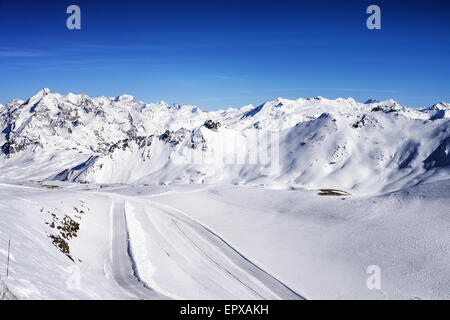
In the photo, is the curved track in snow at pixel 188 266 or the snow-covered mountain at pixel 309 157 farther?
the snow-covered mountain at pixel 309 157

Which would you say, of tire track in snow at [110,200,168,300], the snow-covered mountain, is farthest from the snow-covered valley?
the snow-covered mountain

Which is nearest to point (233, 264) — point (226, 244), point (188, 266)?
point (188, 266)

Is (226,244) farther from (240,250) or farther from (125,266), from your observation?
(125,266)

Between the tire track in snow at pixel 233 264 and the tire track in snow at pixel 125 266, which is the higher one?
the tire track in snow at pixel 125 266

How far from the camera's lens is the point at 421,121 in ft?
495

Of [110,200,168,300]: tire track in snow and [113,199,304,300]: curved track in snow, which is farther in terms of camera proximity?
[113,199,304,300]: curved track in snow

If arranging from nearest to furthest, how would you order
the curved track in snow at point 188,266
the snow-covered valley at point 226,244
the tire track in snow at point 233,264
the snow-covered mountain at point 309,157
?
the snow-covered valley at point 226,244
the curved track in snow at point 188,266
the tire track in snow at point 233,264
the snow-covered mountain at point 309,157

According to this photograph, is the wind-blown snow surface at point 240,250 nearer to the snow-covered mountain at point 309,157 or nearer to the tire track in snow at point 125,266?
the tire track in snow at point 125,266

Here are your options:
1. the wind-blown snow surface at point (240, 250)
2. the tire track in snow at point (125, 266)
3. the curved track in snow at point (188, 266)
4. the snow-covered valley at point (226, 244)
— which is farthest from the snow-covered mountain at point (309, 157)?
the tire track in snow at point (125, 266)

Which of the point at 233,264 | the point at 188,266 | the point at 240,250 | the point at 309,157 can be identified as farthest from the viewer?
the point at 309,157

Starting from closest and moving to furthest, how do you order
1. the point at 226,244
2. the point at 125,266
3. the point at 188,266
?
the point at 125,266 < the point at 188,266 < the point at 226,244

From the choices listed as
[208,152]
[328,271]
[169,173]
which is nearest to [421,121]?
[208,152]

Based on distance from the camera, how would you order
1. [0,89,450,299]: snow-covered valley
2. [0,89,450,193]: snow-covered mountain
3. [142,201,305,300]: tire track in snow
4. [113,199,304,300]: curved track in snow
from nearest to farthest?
[0,89,450,299]: snow-covered valley
[113,199,304,300]: curved track in snow
[142,201,305,300]: tire track in snow
[0,89,450,193]: snow-covered mountain

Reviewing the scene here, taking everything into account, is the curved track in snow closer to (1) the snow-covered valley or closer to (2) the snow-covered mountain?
(1) the snow-covered valley
